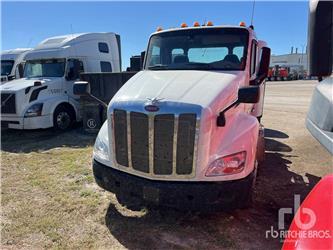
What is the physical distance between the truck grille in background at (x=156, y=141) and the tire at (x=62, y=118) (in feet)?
21.2

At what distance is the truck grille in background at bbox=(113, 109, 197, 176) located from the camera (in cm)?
306

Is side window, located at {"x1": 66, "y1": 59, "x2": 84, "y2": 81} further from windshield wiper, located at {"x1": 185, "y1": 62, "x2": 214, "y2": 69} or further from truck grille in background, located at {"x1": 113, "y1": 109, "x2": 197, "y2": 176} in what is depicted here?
truck grille in background, located at {"x1": 113, "y1": 109, "x2": 197, "y2": 176}

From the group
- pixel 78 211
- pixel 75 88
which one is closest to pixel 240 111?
pixel 75 88

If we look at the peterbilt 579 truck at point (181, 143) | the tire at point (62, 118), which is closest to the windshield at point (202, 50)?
the peterbilt 579 truck at point (181, 143)

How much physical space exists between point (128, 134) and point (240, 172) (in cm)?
125

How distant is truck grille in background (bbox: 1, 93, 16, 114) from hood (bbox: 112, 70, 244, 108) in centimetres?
596

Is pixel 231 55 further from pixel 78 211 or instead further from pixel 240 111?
pixel 78 211

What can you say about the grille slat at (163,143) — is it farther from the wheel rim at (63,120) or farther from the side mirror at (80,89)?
the wheel rim at (63,120)

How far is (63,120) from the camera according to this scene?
372 inches

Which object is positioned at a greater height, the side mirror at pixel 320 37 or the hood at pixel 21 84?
the side mirror at pixel 320 37

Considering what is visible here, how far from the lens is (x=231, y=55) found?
430 cm

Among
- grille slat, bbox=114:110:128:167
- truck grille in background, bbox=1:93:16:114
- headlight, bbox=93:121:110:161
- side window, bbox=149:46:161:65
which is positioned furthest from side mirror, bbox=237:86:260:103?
truck grille in background, bbox=1:93:16:114

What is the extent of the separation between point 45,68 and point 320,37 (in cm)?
967

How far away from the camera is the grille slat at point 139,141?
319cm
